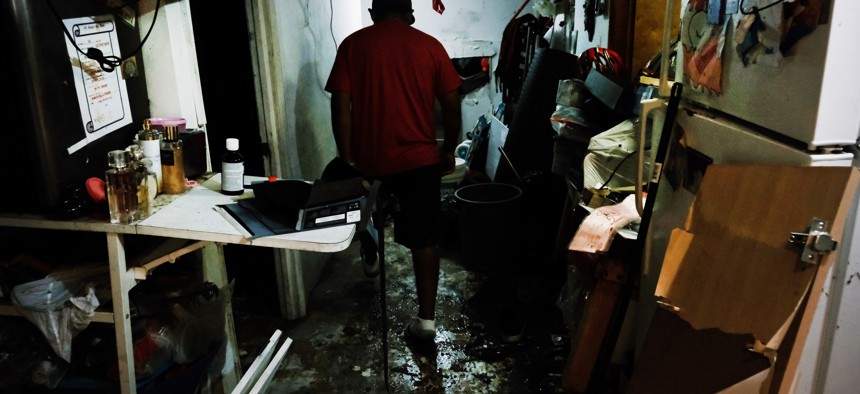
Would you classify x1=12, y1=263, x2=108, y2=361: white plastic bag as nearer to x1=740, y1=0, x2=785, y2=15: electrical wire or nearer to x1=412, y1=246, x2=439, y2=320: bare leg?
x1=412, y1=246, x2=439, y2=320: bare leg

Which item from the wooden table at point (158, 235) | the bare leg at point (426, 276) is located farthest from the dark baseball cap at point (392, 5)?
the wooden table at point (158, 235)

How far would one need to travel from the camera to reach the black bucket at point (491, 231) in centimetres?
341

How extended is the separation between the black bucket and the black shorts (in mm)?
699

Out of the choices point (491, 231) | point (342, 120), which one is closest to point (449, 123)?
point (342, 120)

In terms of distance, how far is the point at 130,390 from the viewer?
64.6 inches

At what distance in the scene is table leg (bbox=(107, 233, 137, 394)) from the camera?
1550mm

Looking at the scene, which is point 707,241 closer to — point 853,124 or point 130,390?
point 853,124

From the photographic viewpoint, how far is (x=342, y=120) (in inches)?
107

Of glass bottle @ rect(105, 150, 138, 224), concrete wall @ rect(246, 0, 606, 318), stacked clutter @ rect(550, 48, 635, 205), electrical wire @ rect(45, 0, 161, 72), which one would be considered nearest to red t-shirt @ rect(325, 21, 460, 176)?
concrete wall @ rect(246, 0, 606, 318)

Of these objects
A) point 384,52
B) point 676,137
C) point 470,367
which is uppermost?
point 384,52

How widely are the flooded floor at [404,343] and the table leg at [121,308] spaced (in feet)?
2.72

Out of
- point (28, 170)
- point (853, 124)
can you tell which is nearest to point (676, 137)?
point (853, 124)

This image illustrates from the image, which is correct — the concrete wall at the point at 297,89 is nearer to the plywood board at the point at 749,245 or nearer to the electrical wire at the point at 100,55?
the electrical wire at the point at 100,55

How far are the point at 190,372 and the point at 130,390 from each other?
0.20 meters
